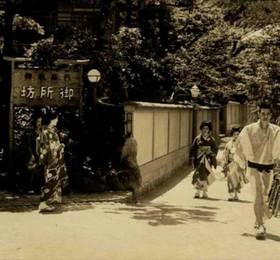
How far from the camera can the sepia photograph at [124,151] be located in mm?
8961

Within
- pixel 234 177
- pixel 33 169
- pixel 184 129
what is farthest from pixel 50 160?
pixel 184 129

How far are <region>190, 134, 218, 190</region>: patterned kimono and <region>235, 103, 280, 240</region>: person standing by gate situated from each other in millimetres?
5133

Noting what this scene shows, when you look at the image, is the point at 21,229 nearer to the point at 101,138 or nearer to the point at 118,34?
the point at 101,138

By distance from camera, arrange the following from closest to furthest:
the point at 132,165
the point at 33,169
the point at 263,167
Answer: the point at 263,167 < the point at 132,165 < the point at 33,169

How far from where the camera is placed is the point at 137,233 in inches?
366

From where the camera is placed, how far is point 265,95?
24.7 metres

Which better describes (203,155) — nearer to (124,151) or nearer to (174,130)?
(124,151)

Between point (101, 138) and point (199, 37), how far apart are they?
520 inches

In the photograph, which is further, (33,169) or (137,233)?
(33,169)

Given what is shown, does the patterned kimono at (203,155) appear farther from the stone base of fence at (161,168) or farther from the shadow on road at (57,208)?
the shadow on road at (57,208)

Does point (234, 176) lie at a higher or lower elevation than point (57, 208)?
higher

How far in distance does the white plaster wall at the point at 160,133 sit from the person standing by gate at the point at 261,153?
7156 millimetres

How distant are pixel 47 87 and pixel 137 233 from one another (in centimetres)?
552

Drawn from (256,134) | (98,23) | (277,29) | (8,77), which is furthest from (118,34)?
(277,29)
